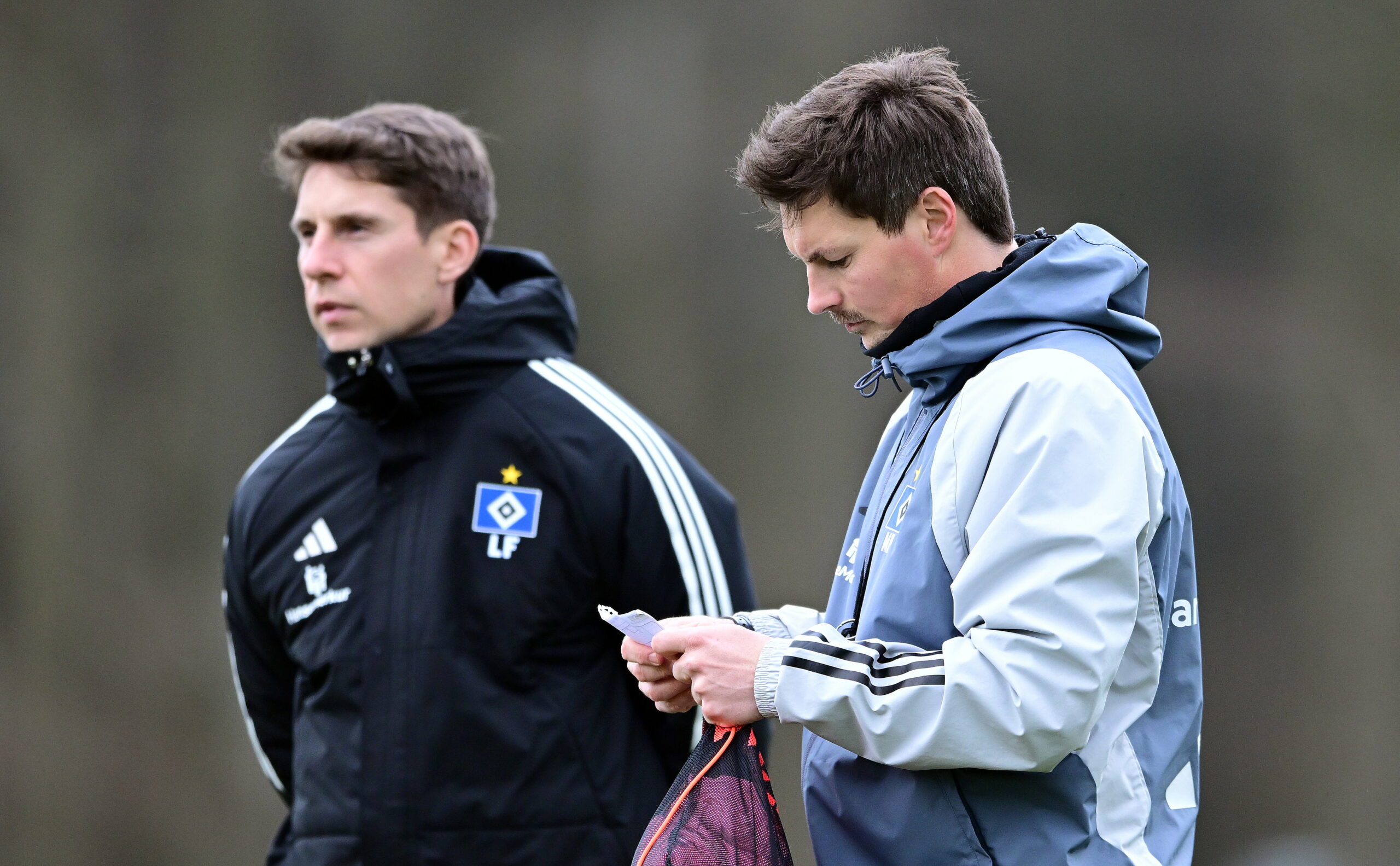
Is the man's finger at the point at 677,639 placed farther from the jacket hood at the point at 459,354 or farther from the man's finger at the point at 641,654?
the jacket hood at the point at 459,354

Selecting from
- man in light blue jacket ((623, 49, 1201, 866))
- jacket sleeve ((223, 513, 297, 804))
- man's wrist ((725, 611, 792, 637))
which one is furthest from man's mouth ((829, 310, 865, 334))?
jacket sleeve ((223, 513, 297, 804))

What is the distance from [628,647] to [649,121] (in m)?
3.88

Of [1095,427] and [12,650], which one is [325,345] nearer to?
[1095,427]

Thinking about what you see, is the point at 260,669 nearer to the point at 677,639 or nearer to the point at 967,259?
the point at 677,639

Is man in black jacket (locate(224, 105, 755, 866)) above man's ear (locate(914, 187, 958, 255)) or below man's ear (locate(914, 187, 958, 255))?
below

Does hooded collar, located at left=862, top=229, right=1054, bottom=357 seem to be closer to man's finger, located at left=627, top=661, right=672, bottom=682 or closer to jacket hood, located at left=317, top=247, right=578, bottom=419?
man's finger, located at left=627, top=661, right=672, bottom=682

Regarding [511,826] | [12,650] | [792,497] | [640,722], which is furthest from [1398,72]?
[12,650]

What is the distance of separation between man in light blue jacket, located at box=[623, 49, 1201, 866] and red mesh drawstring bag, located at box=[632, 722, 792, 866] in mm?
62

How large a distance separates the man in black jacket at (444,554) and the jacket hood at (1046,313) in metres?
1.00

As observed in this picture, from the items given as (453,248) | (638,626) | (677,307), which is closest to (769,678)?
(638,626)

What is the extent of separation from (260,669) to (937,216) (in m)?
1.80

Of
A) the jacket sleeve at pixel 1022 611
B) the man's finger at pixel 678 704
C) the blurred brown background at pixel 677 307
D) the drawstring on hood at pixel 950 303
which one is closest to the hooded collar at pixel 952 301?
the drawstring on hood at pixel 950 303

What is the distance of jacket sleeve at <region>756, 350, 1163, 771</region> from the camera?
1.41m

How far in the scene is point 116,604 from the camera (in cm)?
540
